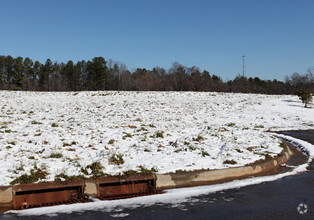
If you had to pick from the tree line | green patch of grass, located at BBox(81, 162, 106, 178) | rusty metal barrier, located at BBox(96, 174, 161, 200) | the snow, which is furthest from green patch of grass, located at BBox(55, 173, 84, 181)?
the tree line

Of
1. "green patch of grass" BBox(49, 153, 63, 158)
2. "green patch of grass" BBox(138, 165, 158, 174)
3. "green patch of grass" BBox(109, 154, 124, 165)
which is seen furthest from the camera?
"green patch of grass" BBox(49, 153, 63, 158)

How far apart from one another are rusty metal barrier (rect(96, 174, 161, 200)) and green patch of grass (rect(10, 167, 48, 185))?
1169 millimetres

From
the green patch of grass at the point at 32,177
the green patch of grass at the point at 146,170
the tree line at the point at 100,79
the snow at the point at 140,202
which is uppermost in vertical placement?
the tree line at the point at 100,79

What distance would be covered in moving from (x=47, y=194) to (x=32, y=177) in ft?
2.15

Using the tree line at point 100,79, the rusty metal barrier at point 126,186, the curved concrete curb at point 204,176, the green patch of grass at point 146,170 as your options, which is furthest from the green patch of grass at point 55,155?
the tree line at point 100,79

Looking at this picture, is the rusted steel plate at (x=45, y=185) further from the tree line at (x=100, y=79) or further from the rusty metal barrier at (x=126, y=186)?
the tree line at (x=100, y=79)

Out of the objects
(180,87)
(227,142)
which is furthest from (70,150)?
(180,87)

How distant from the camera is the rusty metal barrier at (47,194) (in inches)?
162

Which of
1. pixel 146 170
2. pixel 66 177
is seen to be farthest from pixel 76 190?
pixel 146 170

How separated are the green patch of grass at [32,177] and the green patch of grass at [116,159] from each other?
1.54 m

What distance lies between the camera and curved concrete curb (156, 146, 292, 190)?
5023mm

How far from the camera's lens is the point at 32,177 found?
15.4 feet

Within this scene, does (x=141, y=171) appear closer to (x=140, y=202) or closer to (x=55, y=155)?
(x=140, y=202)

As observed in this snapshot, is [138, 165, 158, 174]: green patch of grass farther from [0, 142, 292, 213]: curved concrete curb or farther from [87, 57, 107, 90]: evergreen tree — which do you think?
[87, 57, 107, 90]: evergreen tree
